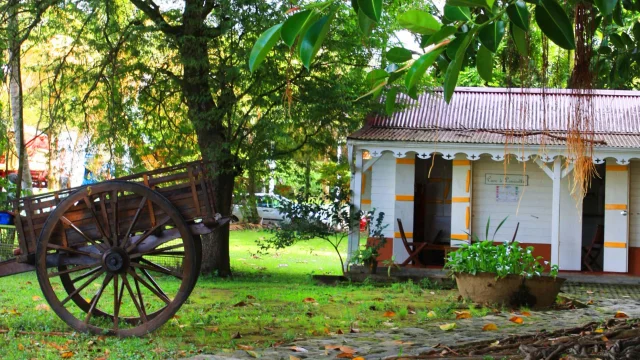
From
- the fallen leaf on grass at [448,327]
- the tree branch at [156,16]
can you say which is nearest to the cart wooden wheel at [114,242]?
the fallen leaf on grass at [448,327]

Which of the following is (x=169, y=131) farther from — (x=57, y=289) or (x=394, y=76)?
(x=394, y=76)

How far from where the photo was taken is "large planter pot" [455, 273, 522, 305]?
10359mm

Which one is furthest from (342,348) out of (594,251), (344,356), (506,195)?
(594,251)

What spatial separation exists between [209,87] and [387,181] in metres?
4.26

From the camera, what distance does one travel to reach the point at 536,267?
10703 millimetres

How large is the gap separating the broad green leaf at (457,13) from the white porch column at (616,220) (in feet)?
43.1

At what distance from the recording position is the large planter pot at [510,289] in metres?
10.4

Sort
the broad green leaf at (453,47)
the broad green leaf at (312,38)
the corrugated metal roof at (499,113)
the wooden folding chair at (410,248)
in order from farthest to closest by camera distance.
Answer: the corrugated metal roof at (499,113) < the wooden folding chair at (410,248) < the broad green leaf at (453,47) < the broad green leaf at (312,38)

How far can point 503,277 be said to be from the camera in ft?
33.8

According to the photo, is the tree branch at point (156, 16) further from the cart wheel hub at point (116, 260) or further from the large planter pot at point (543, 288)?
the large planter pot at point (543, 288)

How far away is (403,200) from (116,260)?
8673 millimetres

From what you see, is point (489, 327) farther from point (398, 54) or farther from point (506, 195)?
point (506, 195)

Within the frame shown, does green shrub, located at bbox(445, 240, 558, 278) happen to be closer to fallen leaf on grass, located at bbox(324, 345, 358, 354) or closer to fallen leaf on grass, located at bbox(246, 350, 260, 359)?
fallen leaf on grass, located at bbox(324, 345, 358, 354)

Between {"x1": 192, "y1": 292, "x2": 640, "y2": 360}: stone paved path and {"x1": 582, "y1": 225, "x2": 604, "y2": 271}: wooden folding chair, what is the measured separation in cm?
442
